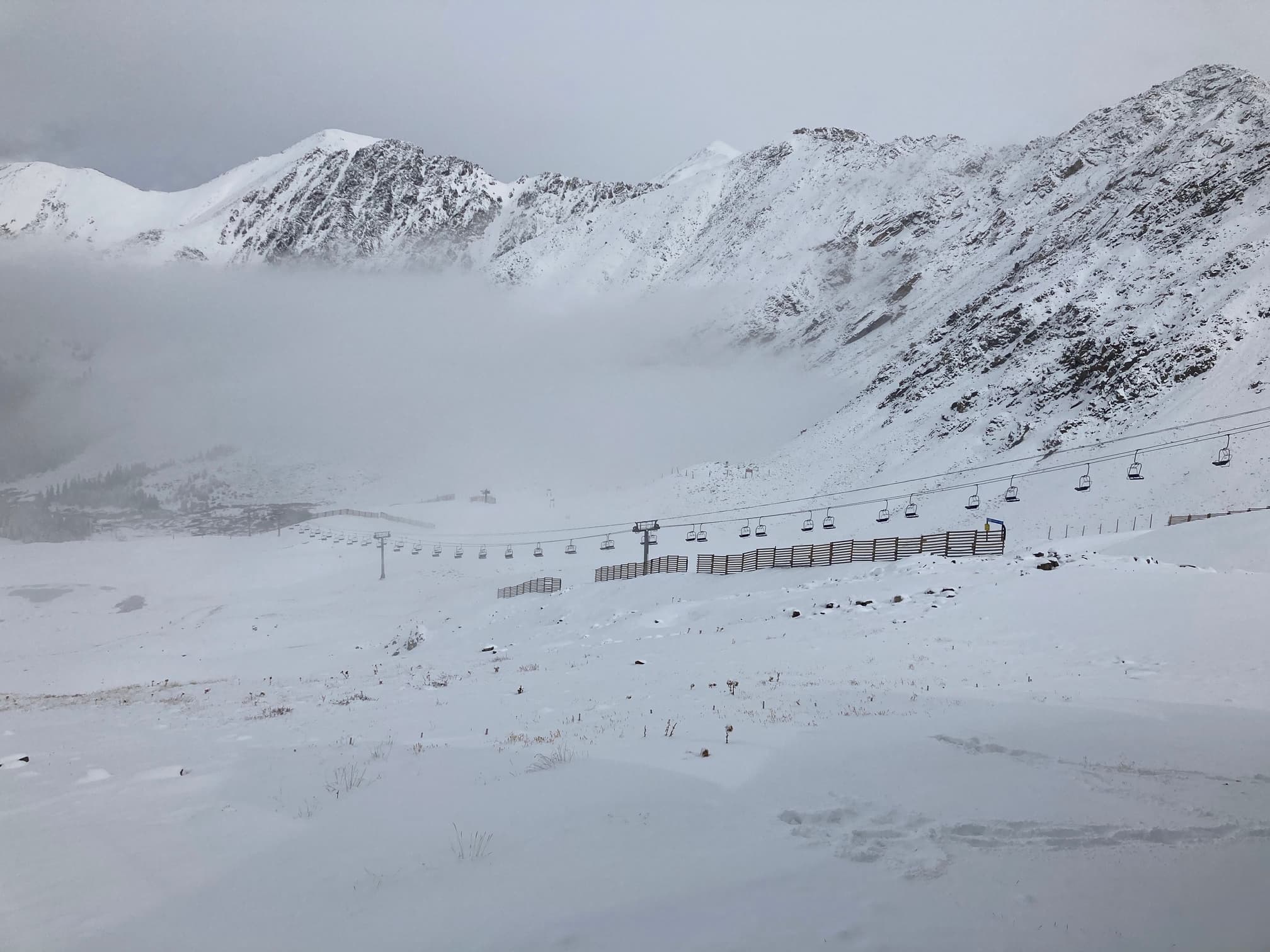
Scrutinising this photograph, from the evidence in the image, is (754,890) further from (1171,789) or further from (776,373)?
(776,373)

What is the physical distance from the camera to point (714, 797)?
26.2 ft

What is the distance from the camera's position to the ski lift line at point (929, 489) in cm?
6312

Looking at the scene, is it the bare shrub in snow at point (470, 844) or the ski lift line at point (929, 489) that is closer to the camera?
the bare shrub in snow at point (470, 844)

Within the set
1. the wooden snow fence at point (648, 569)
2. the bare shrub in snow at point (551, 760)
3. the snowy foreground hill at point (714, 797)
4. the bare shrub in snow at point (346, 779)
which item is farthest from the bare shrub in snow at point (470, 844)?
the wooden snow fence at point (648, 569)

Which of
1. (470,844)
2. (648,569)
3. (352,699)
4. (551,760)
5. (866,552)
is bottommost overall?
(352,699)

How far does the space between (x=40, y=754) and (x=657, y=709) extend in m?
11.4

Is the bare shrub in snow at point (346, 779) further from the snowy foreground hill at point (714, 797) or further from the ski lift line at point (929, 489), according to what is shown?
the ski lift line at point (929, 489)

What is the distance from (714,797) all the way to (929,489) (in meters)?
74.6

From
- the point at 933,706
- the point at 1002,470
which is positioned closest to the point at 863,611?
the point at 933,706

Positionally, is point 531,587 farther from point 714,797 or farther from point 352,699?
point 714,797

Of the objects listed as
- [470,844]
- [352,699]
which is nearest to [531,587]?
[352,699]

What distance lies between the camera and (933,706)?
12.6 metres

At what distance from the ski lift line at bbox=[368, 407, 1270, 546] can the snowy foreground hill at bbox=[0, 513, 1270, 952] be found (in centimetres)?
3805

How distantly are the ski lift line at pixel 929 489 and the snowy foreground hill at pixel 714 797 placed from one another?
38.0 m
